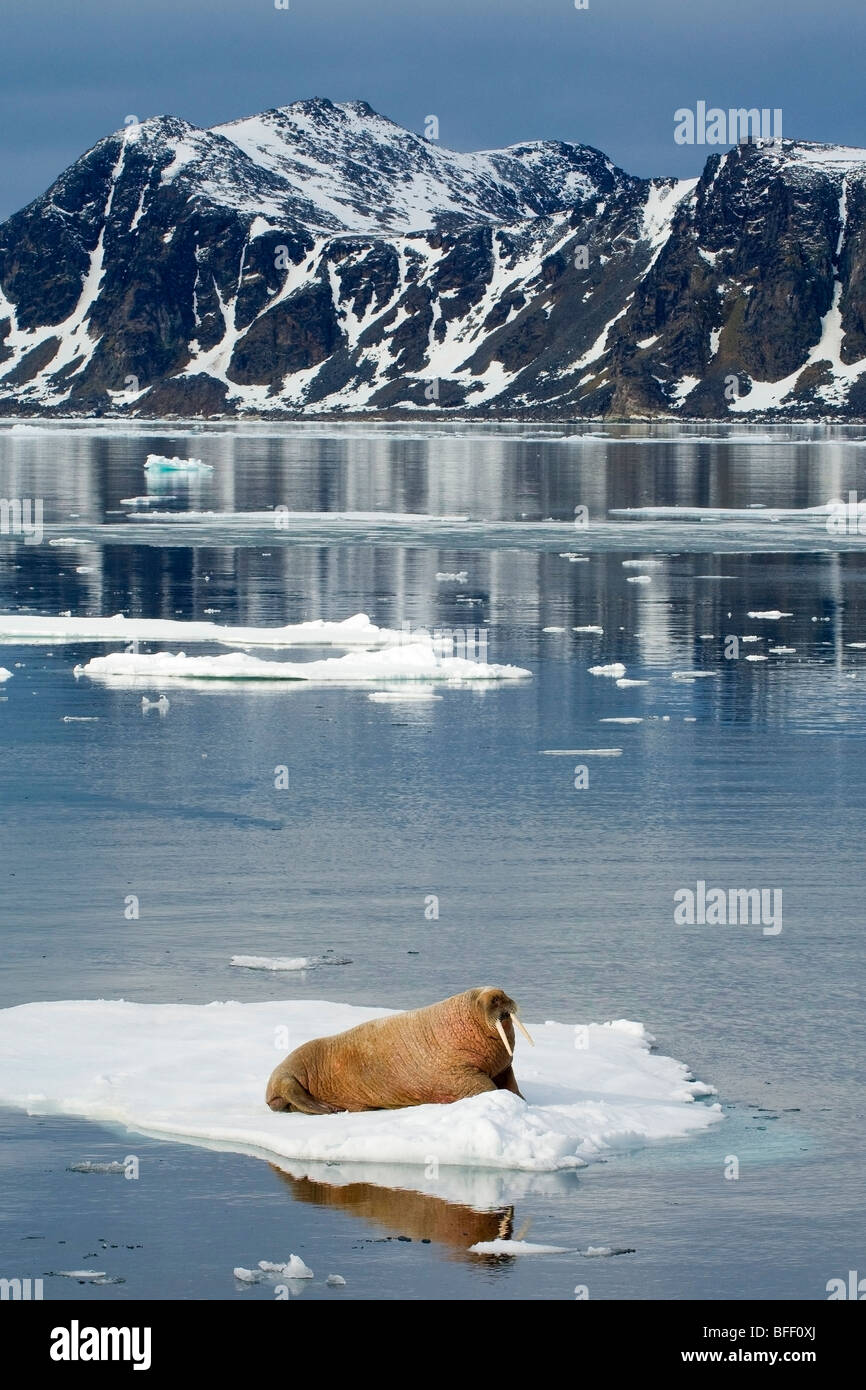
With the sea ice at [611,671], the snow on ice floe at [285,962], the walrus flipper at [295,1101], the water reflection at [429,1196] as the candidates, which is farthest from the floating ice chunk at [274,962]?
the sea ice at [611,671]

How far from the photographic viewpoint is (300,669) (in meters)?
29.8

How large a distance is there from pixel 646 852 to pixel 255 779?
5.43 meters

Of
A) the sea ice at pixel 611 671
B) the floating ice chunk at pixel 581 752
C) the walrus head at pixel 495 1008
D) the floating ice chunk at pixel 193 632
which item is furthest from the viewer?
the floating ice chunk at pixel 193 632

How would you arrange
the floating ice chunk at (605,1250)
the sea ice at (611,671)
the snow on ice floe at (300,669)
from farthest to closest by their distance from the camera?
the sea ice at (611,671)
the snow on ice floe at (300,669)
the floating ice chunk at (605,1250)

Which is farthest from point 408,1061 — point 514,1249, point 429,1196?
point 514,1249

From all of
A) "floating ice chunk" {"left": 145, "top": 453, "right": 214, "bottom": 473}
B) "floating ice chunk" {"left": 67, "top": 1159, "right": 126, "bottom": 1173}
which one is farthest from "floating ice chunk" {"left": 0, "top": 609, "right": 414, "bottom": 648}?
"floating ice chunk" {"left": 145, "top": 453, "right": 214, "bottom": 473}

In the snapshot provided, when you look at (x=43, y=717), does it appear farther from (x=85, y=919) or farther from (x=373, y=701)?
(x=85, y=919)

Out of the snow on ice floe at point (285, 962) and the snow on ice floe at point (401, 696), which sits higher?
the snow on ice floe at point (401, 696)

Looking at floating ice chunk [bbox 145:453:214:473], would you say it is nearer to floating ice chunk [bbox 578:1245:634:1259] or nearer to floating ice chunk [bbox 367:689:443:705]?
floating ice chunk [bbox 367:689:443:705]

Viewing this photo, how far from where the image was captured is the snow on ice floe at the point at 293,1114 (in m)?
10.7

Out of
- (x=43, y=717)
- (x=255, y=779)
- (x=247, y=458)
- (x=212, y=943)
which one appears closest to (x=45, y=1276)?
(x=212, y=943)

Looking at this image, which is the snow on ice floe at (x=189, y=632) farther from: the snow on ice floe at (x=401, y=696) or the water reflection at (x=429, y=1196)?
the water reflection at (x=429, y=1196)

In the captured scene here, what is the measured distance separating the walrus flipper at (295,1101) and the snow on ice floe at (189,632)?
21.3 meters

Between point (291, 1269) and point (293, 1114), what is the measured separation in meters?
2.27
